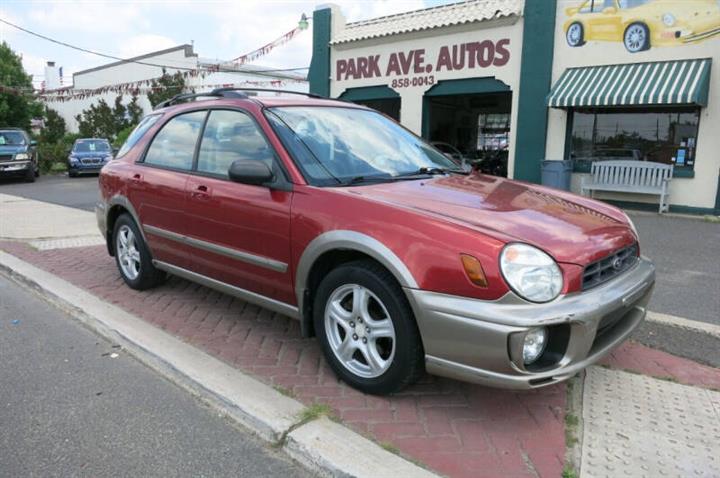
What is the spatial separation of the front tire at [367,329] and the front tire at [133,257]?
2307mm

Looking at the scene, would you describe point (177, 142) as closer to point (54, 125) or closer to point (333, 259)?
point (333, 259)

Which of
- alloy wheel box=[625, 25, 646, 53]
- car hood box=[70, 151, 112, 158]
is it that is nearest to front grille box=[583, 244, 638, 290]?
alloy wheel box=[625, 25, 646, 53]

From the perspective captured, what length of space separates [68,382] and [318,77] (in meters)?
14.5

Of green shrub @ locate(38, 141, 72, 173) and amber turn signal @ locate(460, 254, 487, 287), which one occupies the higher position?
amber turn signal @ locate(460, 254, 487, 287)

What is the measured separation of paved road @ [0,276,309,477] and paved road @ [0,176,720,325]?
12.4ft

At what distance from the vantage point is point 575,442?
111 inches

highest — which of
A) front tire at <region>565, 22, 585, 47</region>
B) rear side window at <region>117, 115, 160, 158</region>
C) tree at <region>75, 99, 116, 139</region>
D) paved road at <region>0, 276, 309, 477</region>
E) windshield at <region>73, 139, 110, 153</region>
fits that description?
front tire at <region>565, 22, 585, 47</region>

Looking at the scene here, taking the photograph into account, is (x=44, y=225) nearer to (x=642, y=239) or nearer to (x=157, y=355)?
(x=157, y=355)

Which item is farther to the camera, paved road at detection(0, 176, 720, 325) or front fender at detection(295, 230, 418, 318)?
paved road at detection(0, 176, 720, 325)

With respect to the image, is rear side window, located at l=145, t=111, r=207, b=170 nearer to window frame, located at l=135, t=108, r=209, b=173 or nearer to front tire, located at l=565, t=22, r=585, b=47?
window frame, located at l=135, t=108, r=209, b=173

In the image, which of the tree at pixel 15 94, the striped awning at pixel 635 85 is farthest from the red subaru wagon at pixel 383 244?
the tree at pixel 15 94

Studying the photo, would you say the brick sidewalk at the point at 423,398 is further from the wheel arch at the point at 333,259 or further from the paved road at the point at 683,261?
the paved road at the point at 683,261

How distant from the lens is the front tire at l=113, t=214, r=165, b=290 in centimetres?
503

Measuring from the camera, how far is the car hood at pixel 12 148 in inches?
744
